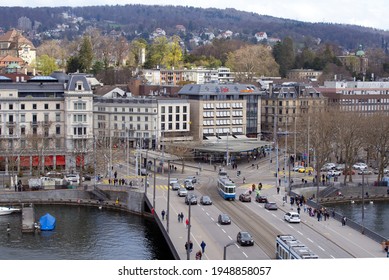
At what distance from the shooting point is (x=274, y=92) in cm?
3281

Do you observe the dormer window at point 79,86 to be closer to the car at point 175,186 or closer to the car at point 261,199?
the car at point 175,186

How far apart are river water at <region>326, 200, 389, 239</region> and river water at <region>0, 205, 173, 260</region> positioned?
14.8 feet

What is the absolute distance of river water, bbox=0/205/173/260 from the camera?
14.0 m

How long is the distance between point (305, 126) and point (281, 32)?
59.8 meters

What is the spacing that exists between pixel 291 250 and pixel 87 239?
545 cm

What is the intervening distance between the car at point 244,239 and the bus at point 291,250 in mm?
772

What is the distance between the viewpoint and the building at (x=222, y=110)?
29344mm

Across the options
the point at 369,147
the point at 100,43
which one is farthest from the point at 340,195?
the point at 100,43

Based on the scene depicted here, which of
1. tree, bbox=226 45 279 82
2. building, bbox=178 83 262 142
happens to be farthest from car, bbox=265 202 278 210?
tree, bbox=226 45 279 82

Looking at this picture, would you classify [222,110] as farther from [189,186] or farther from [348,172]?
[189,186]

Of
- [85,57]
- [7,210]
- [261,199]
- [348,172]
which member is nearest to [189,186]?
[261,199]

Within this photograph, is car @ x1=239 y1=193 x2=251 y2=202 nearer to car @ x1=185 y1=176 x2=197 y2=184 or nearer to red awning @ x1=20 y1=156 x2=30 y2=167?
car @ x1=185 y1=176 x2=197 y2=184

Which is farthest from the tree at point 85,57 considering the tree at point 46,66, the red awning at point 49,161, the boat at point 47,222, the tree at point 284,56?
the boat at point 47,222

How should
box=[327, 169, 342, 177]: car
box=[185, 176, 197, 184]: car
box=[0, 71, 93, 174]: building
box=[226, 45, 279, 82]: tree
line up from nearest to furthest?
box=[185, 176, 197, 184]: car
box=[327, 169, 342, 177]: car
box=[0, 71, 93, 174]: building
box=[226, 45, 279, 82]: tree
